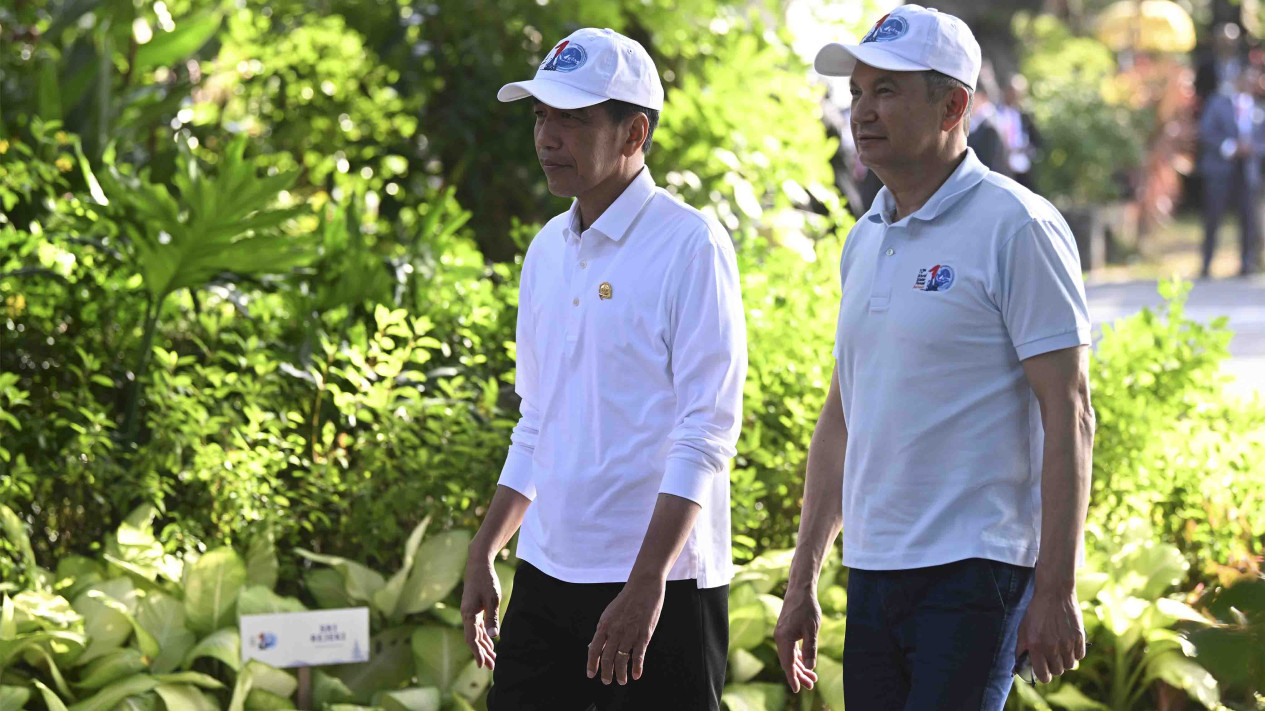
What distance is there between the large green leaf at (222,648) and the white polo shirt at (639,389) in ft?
4.32

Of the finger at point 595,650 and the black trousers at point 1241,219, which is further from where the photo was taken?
the black trousers at point 1241,219

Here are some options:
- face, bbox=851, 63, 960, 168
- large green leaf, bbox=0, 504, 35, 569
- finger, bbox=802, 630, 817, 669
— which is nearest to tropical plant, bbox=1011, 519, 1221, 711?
finger, bbox=802, 630, 817, 669

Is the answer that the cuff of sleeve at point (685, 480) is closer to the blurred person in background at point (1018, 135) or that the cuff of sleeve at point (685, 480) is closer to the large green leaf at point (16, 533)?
the large green leaf at point (16, 533)

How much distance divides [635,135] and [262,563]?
1.92 m

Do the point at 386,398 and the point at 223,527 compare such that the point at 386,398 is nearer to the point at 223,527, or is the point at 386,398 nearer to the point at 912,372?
the point at 223,527

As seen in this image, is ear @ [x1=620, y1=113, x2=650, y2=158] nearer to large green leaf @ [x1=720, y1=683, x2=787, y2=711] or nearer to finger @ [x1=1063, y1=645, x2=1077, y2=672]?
finger @ [x1=1063, y1=645, x2=1077, y2=672]

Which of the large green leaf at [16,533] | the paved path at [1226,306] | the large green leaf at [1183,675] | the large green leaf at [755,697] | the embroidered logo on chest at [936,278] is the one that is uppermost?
the embroidered logo on chest at [936,278]

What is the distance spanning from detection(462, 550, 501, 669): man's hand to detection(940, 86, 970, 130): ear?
1073 millimetres

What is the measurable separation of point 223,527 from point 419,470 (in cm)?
55

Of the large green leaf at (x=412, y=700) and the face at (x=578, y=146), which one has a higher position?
the face at (x=578, y=146)

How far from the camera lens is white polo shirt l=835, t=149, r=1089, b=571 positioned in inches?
85.0

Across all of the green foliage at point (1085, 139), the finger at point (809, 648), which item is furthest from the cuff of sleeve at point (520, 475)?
the green foliage at point (1085, 139)

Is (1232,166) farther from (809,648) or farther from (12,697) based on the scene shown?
(12,697)

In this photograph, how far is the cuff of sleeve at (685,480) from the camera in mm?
2244
